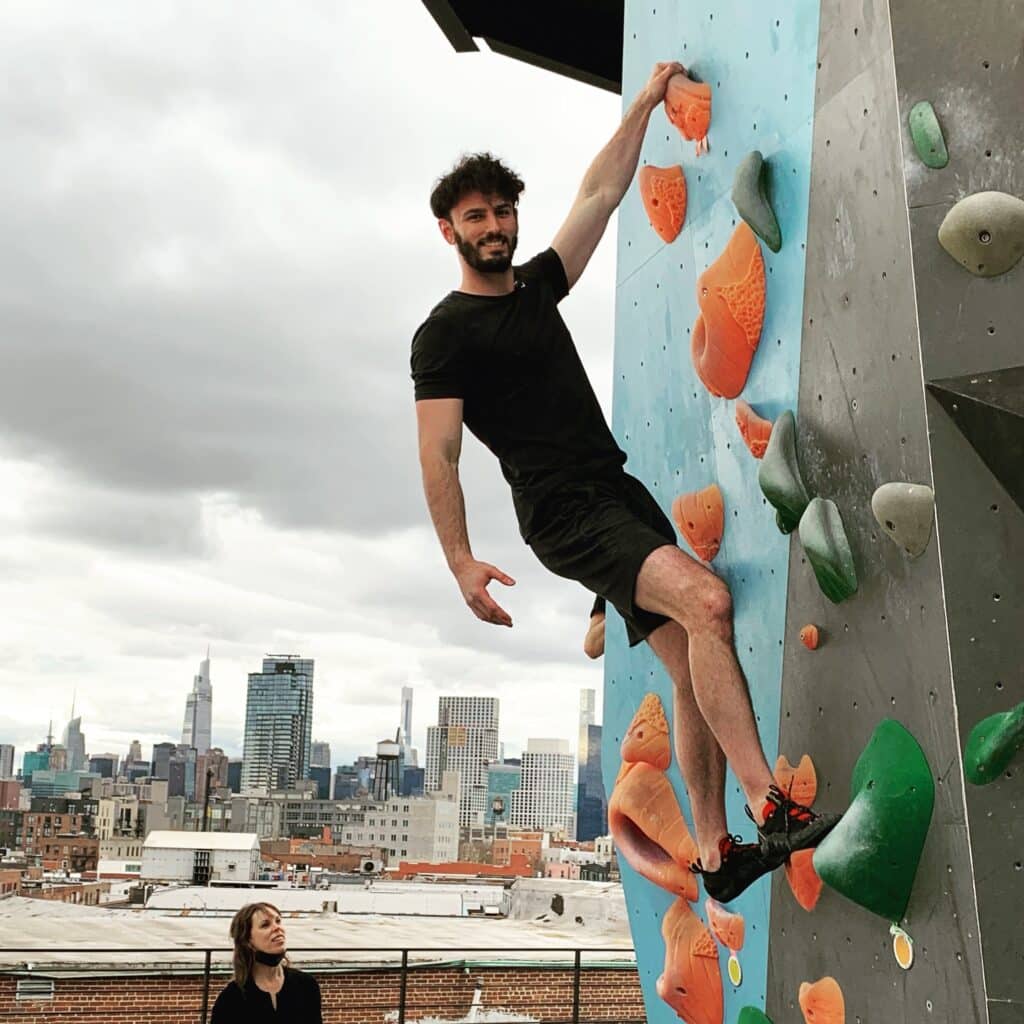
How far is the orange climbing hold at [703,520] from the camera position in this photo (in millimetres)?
3117

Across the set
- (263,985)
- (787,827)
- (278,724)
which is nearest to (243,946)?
(263,985)

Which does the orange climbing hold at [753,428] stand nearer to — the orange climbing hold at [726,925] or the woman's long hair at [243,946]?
the orange climbing hold at [726,925]

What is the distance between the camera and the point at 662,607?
9.07 ft

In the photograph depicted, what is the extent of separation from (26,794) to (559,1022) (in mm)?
52941

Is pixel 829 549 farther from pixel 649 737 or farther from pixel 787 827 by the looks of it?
pixel 649 737

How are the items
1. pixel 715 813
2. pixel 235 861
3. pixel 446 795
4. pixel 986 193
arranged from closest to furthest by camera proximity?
1. pixel 986 193
2. pixel 715 813
3. pixel 235 861
4. pixel 446 795

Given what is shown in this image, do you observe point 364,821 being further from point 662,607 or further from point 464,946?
point 662,607

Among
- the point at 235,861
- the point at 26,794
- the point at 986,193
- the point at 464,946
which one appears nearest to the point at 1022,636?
the point at 986,193

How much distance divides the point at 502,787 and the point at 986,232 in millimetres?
83395

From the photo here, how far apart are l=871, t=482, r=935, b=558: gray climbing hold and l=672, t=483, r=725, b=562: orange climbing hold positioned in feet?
2.94

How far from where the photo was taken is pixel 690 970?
3.39 m

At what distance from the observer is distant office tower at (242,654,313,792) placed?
9538 cm

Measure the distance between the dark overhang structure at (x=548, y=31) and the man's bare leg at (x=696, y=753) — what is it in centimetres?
379

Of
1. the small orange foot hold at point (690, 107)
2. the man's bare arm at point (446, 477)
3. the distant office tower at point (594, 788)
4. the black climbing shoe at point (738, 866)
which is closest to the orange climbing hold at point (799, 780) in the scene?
the black climbing shoe at point (738, 866)
